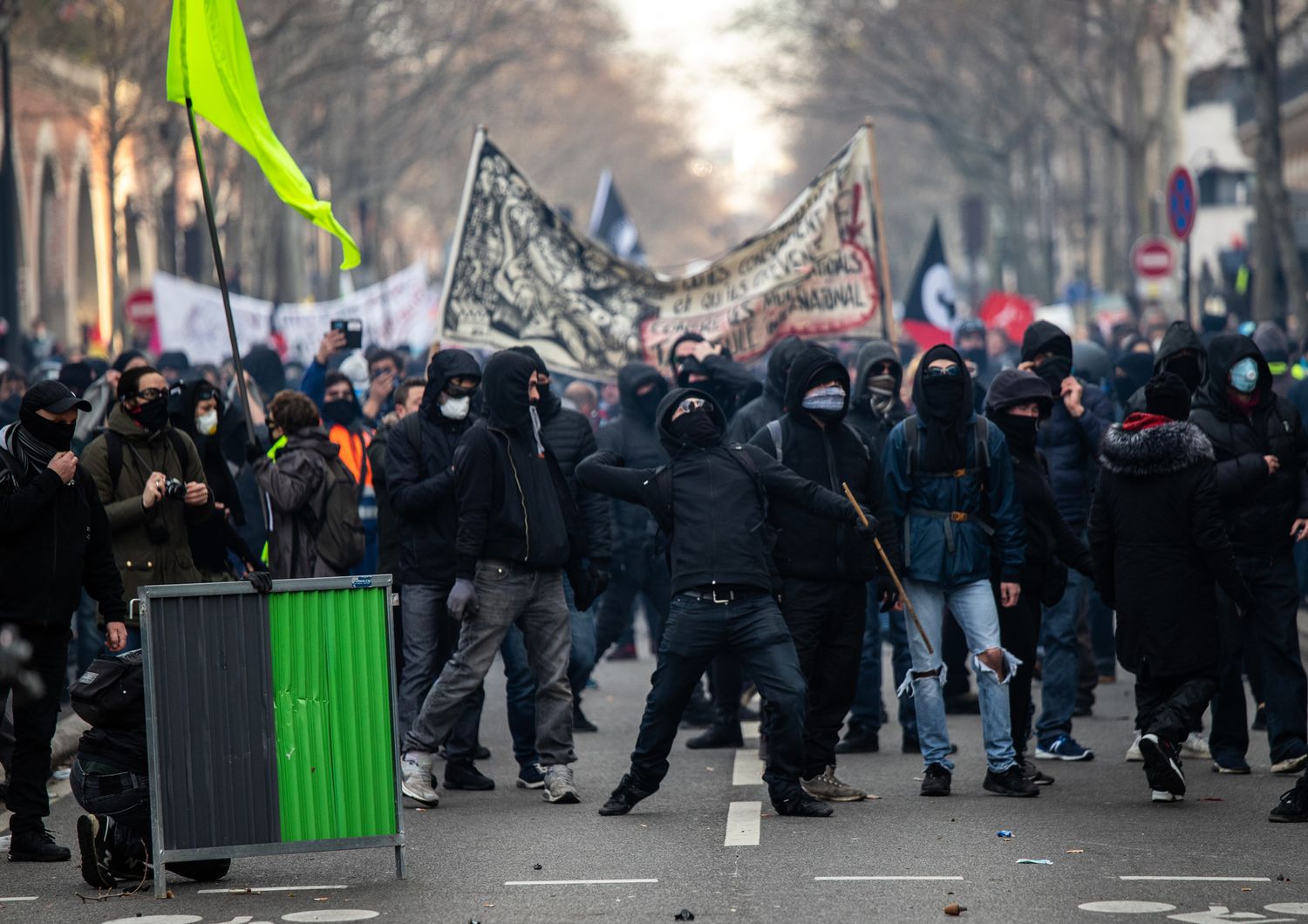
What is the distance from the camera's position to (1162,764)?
27.8 ft

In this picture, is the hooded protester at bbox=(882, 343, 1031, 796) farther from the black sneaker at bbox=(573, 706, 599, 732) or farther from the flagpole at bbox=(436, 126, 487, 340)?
the flagpole at bbox=(436, 126, 487, 340)

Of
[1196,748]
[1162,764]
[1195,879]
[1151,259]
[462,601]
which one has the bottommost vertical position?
[1195,879]

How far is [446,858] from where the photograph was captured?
25.6 ft

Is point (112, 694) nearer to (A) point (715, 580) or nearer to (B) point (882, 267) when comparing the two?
(A) point (715, 580)

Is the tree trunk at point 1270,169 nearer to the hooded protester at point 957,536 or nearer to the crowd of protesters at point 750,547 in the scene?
the crowd of protesters at point 750,547

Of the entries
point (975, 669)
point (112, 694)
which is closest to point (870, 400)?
point (975, 669)

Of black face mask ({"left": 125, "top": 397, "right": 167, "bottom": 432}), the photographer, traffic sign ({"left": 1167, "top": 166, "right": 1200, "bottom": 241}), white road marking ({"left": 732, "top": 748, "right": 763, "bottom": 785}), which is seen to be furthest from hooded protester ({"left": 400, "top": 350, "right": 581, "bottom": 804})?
traffic sign ({"left": 1167, "top": 166, "right": 1200, "bottom": 241})

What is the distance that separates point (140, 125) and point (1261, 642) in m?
27.7

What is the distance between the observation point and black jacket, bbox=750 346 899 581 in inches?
347

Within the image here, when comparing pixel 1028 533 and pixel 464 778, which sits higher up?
pixel 1028 533

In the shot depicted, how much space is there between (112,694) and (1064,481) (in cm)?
503

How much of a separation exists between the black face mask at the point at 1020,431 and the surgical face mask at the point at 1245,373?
0.86m

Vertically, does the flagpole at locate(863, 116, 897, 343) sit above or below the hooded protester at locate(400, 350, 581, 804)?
above

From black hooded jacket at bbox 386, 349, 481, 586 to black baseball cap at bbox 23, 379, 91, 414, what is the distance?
1787 millimetres
